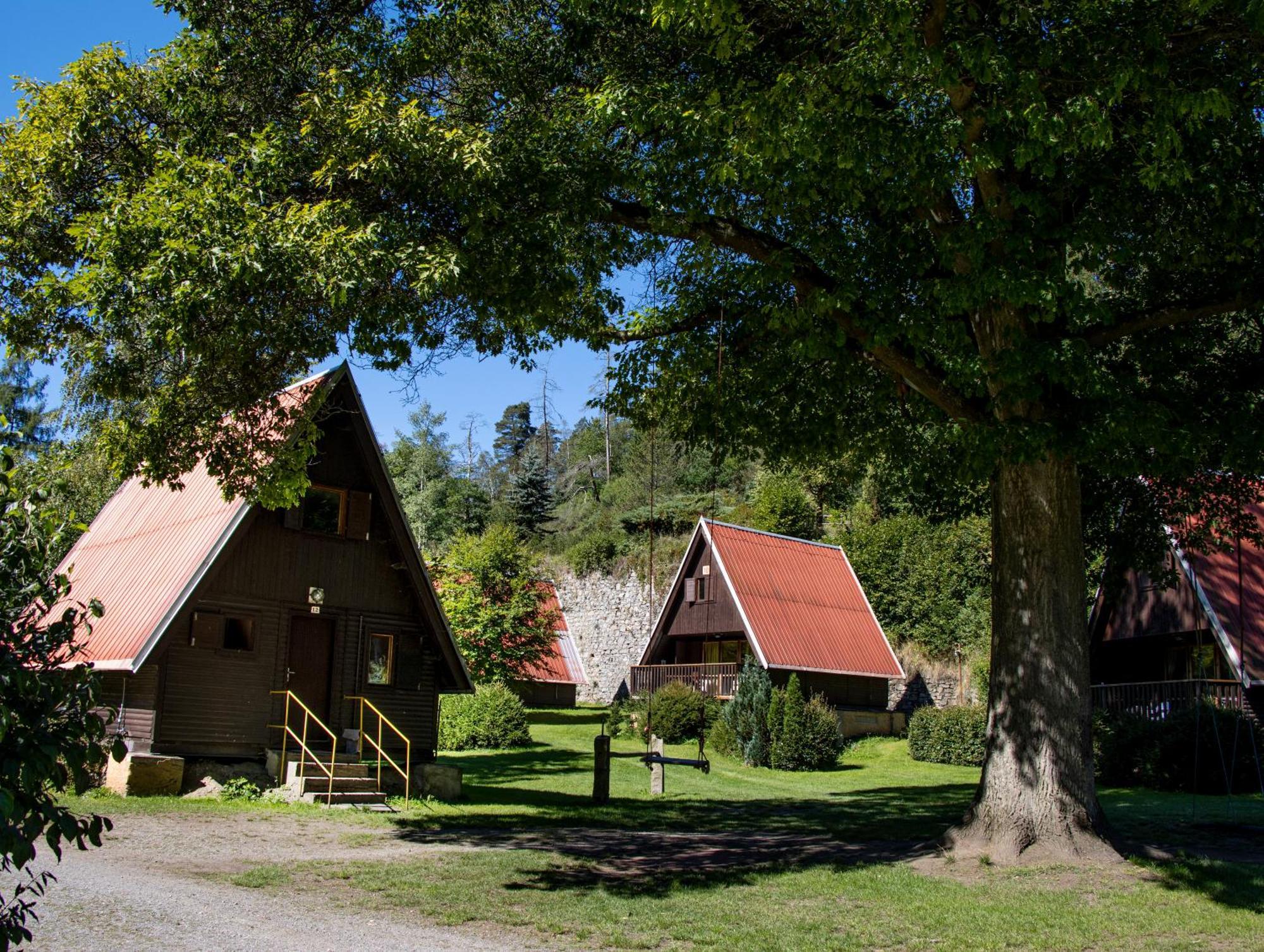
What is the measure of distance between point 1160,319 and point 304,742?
14324 millimetres

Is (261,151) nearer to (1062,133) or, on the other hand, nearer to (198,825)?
(1062,133)

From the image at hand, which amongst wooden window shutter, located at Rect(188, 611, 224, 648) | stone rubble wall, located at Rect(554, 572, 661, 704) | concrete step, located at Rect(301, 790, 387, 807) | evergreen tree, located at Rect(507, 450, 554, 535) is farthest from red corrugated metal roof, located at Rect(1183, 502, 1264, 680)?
evergreen tree, located at Rect(507, 450, 554, 535)

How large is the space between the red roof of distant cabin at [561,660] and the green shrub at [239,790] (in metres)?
23.5

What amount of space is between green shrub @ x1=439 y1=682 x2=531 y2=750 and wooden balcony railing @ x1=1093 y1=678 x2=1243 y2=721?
15.0 m

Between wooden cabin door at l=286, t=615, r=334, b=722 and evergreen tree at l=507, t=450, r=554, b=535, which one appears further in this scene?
evergreen tree at l=507, t=450, r=554, b=535

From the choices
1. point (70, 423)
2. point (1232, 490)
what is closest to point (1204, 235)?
point (1232, 490)

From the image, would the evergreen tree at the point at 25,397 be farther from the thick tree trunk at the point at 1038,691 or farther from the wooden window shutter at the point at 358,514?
the thick tree trunk at the point at 1038,691

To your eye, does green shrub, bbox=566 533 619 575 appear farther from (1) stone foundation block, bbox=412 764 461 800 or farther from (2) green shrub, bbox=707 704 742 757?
(1) stone foundation block, bbox=412 764 461 800

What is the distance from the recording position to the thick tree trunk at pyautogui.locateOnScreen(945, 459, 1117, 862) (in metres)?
11.0

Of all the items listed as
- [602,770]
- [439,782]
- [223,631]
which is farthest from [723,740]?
[223,631]

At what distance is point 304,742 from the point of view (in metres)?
18.2

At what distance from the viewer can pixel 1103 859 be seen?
10734 millimetres

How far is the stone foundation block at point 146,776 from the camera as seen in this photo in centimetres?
1645

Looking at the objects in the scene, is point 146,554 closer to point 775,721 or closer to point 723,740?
point 775,721
